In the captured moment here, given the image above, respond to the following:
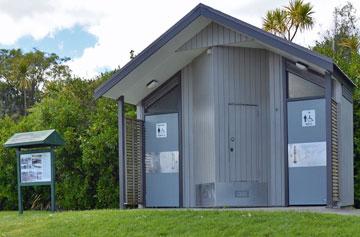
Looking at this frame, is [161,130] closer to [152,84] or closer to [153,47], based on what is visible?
[152,84]

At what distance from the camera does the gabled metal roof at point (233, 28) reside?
1220cm

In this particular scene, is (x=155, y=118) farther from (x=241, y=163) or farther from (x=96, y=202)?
(x=96, y=202)

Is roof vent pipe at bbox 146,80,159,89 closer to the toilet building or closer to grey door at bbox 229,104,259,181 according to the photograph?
the toilet building

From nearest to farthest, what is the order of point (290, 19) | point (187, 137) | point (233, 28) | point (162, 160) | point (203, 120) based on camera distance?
point (233, 28)
point (203, 120)
point (187, 137)
point (162, 160)
point (290, 19)

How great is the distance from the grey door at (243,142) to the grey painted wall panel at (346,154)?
1816mm

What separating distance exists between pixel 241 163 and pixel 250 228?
406cm

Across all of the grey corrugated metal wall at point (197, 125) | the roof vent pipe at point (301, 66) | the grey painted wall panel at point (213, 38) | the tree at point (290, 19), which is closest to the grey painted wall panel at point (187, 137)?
the grey corrugated metal wall at point (197, 125)

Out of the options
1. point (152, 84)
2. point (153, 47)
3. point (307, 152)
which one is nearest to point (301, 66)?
point (307, 152)

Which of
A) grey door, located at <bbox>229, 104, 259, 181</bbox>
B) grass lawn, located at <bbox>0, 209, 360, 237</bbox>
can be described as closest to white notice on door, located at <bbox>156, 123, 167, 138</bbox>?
grey door, located at <bbox>229, 104, 259, 181</bbox>

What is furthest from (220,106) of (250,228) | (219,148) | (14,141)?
(14,141)

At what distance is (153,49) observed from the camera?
1373cm

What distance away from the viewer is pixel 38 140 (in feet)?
49.1

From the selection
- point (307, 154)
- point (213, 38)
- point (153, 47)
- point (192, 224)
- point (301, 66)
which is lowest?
point (192, 224)

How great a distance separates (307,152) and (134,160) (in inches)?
174
